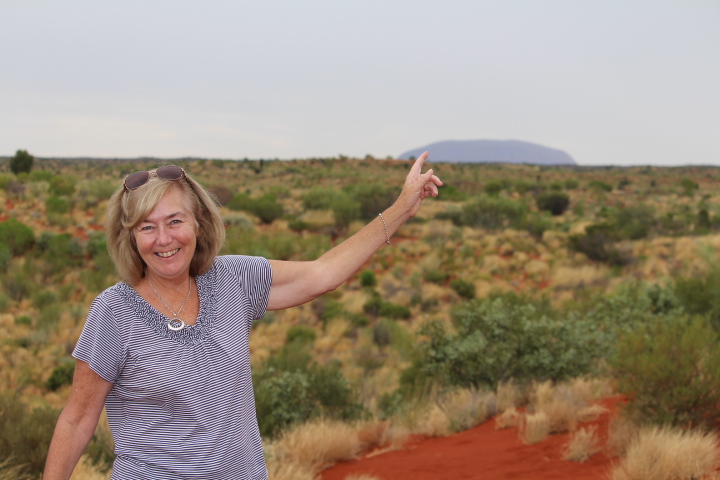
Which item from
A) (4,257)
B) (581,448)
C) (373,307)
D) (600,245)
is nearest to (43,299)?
(4,257)

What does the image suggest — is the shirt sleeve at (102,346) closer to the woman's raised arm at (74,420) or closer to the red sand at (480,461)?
the woman's raised arm at (74,420)

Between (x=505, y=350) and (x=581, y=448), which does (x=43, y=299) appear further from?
(x=581, y=448)

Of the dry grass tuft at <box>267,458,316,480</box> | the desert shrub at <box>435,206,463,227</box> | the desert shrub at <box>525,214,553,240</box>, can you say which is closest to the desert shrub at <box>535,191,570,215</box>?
the desert shrub at <box>525,214,553,240</box>

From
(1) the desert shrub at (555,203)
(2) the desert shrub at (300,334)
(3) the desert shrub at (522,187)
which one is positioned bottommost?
(2) the desert shrub at (300,334)

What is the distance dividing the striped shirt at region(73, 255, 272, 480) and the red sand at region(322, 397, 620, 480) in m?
4.35

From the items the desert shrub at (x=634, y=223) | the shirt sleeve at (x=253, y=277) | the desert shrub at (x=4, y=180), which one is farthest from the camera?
the desert shrub at (x=4, y=180)

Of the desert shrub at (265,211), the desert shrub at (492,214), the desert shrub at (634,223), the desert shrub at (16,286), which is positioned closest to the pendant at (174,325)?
the desert shrub at (16,286)

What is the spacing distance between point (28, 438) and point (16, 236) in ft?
53.9

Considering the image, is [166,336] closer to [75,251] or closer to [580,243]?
[75,251]

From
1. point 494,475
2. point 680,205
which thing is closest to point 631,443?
point 494,475

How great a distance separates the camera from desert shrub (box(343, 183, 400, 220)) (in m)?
31.7

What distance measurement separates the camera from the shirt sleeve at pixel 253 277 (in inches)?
100

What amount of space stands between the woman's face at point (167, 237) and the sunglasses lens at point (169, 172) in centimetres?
5

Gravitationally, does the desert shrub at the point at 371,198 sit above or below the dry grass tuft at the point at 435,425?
above
